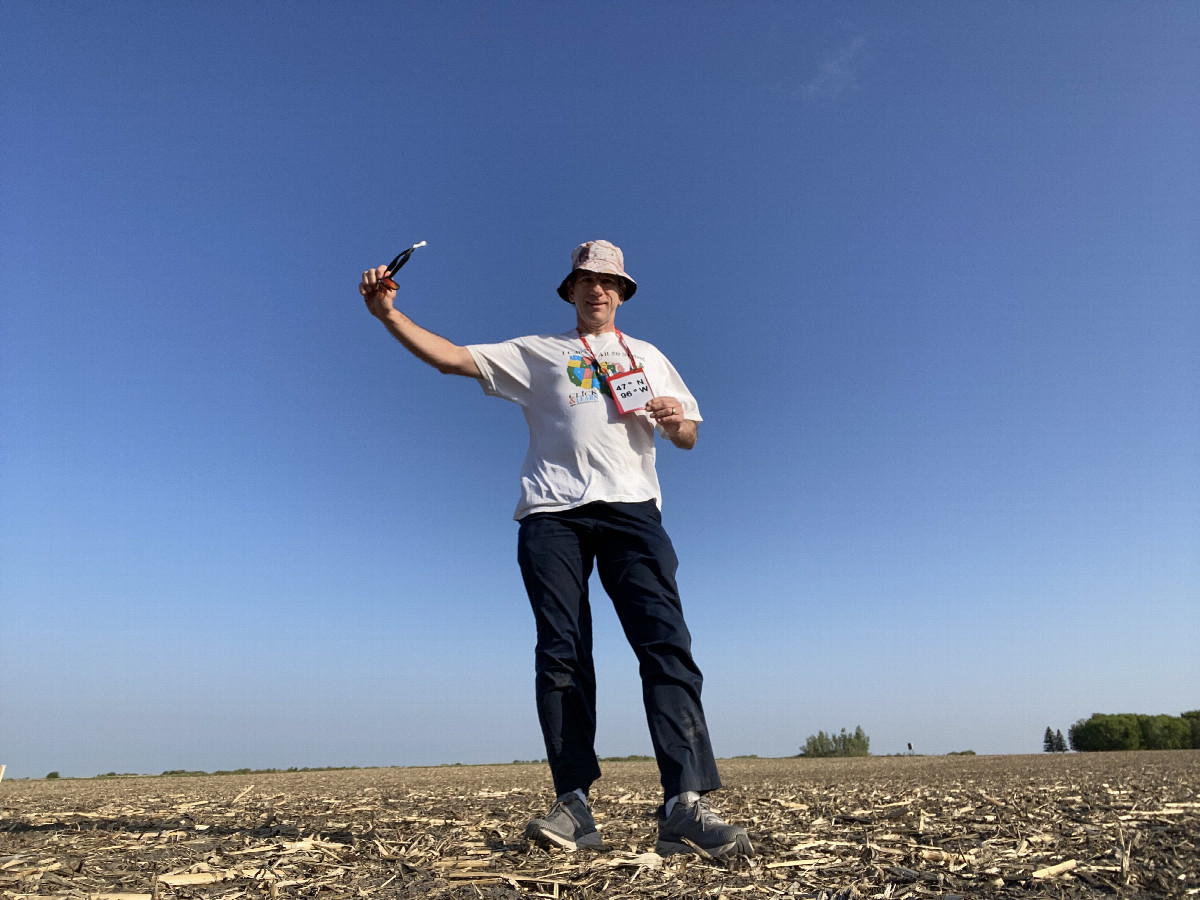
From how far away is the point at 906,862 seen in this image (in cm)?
319

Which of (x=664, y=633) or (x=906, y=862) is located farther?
(x=664, y=633)

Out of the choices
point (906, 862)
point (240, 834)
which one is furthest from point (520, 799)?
point (906, 862)

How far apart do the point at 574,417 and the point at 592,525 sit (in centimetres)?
59

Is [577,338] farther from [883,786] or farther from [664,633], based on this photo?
[883,786]

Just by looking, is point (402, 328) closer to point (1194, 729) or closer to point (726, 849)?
point (726, 849)

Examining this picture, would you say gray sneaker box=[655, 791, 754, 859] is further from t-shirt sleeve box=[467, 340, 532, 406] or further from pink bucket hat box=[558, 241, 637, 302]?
pink bucket hat box=[558, 241, 637, 302]

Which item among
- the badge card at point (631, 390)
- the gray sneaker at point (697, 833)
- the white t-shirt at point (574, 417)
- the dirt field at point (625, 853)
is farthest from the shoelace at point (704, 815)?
the badge card at point (631, 390)

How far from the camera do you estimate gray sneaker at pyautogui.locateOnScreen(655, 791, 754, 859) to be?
3.17 meters

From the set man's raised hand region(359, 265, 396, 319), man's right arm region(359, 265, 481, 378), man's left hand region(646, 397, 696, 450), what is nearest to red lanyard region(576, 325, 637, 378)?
man's left hand region(646, 397, 696, 450)

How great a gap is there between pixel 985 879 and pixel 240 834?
3680 millimetres

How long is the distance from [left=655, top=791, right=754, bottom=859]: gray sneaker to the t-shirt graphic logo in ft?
A: 6.78

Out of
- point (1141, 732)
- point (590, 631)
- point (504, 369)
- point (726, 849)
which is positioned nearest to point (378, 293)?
point (504, 369)

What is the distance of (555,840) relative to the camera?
3396 millimetres

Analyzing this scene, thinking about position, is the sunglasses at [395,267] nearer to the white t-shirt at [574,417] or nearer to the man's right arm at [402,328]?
the man's right arm at [402,328]
